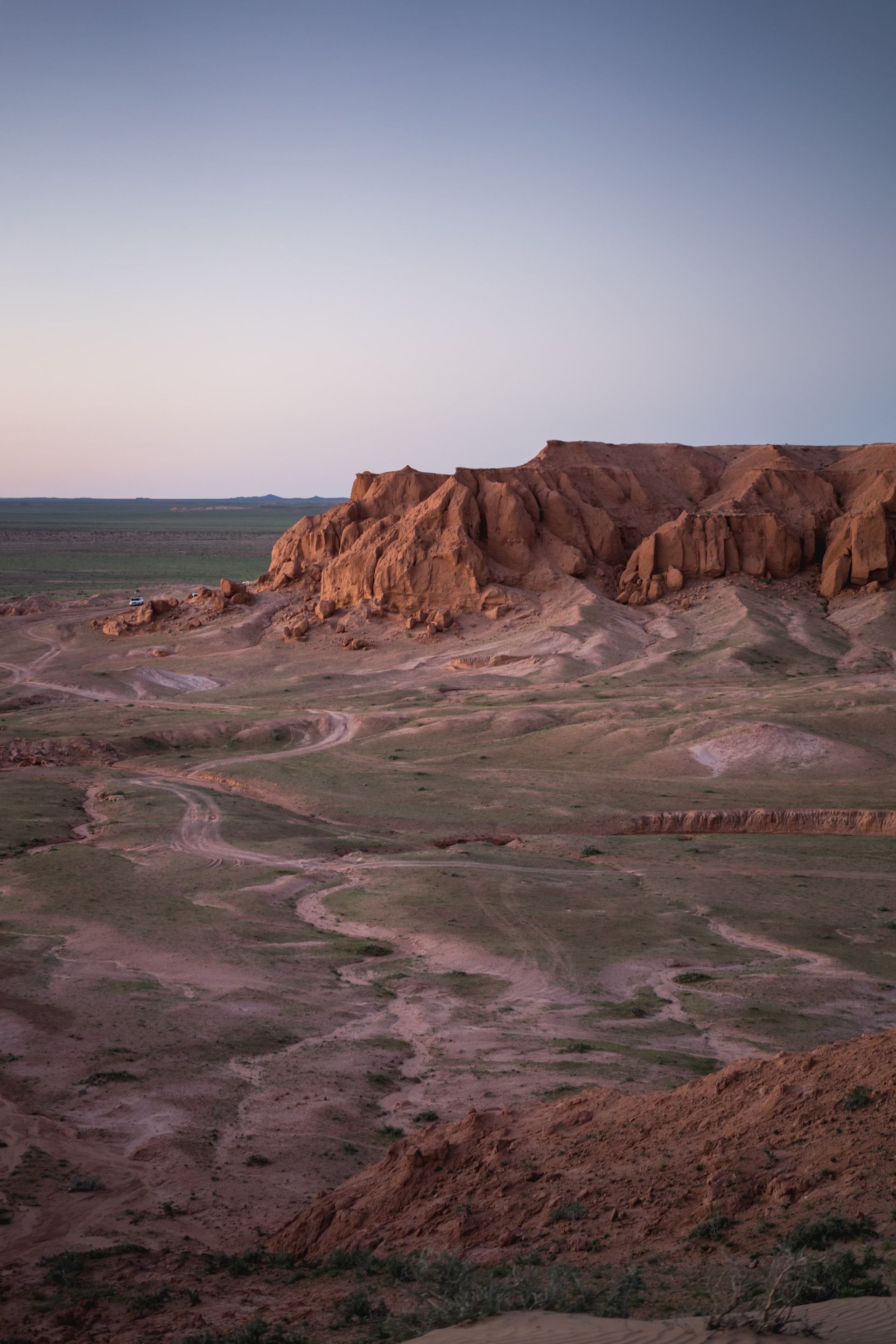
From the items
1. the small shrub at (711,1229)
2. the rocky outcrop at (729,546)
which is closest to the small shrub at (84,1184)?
the small shrub at (711,1229)

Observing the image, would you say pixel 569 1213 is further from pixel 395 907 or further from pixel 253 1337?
pixel 395 907

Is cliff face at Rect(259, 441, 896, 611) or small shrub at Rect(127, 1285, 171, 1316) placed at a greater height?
cliff face at Rect(259, 441, 896, 611)

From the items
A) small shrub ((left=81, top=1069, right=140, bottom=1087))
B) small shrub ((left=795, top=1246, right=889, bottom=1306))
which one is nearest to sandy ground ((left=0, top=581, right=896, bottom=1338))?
small shrub ((left=81, top=1069, right=140, bottom=1087))

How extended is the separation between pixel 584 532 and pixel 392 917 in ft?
186

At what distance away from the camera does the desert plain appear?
12602 millimetres

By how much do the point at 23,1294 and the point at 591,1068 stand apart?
33.8 ft

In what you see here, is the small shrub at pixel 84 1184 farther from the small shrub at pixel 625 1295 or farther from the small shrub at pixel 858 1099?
the small shrub at pixel 858 1099

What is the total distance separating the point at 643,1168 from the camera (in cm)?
1205

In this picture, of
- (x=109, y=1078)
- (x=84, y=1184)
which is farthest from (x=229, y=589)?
(x=84, y=1184)

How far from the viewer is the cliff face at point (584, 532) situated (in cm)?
7475

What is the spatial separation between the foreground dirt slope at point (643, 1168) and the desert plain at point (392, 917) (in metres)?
0.22

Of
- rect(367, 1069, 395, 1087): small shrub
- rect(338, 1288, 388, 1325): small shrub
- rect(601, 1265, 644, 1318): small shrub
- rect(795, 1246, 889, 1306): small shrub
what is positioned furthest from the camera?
rect(367, 1069, 395, 1087): small shrub

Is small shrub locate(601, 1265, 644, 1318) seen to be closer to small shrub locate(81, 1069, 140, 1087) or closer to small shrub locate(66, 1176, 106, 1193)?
small shrub locate(66, 1176, 106, 1193)

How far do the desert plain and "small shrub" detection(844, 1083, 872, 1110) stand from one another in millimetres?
1632
